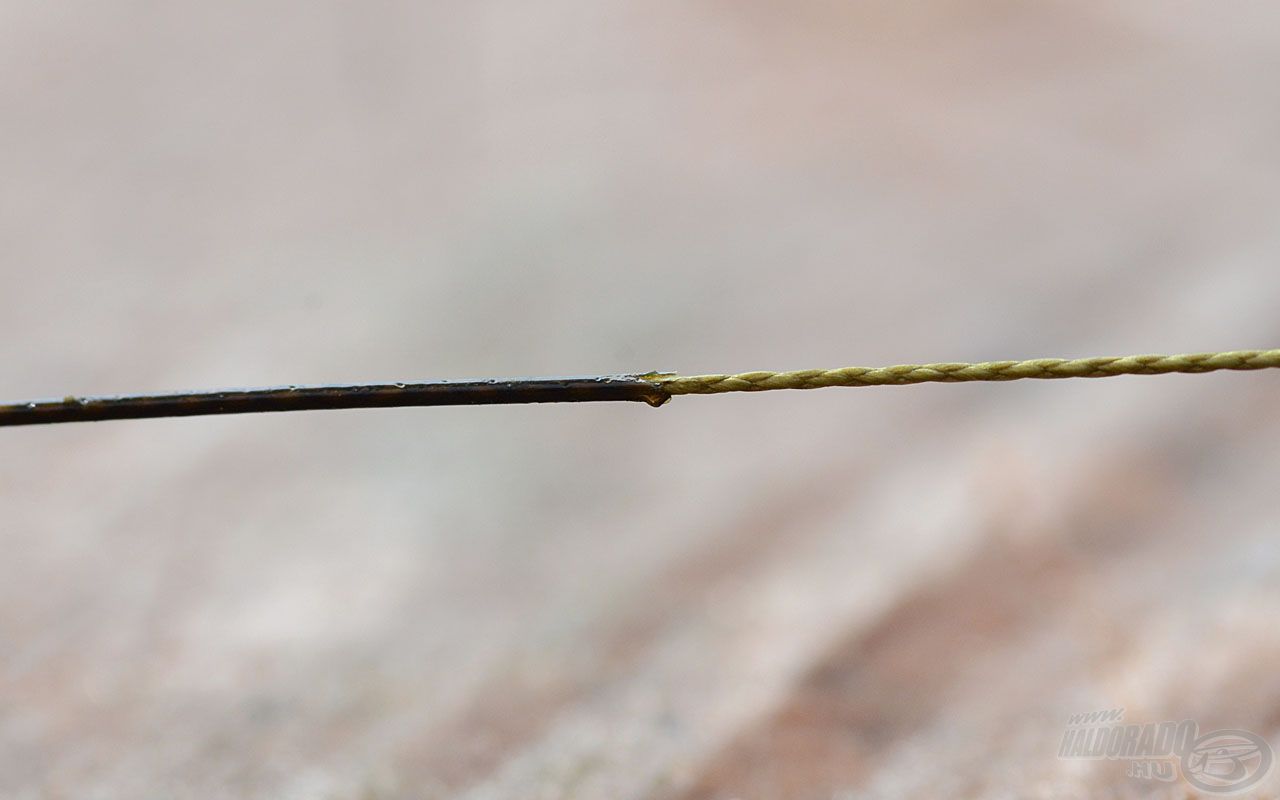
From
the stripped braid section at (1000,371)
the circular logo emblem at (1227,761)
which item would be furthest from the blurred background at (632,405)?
the stripped braid section at (1000,371)

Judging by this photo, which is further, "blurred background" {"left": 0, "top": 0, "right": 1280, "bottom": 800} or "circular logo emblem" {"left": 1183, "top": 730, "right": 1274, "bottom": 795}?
"blurred background" {"left": 0, "top": 0, "right": 1280, "bottom": 800}

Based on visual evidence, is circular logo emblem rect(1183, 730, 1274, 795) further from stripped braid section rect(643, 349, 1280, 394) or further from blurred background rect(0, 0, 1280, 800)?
stripped braid section rect(643, 349, 1280, 394)

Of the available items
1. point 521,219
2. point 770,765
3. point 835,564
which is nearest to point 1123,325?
point 835,564

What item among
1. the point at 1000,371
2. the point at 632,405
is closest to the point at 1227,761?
the point at 1000,371

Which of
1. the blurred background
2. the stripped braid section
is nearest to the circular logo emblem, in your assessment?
the blurred background

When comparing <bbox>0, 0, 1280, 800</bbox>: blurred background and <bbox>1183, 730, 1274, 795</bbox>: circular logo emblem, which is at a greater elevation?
<bbox>0, 0, 1280, 800</bbox>: blurred background

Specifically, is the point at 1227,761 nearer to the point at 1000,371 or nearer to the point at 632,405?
the point at 1000,371

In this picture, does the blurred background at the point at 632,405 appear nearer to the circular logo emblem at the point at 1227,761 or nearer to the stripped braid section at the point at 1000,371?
the circular logo emblem at the point at 1227,761
